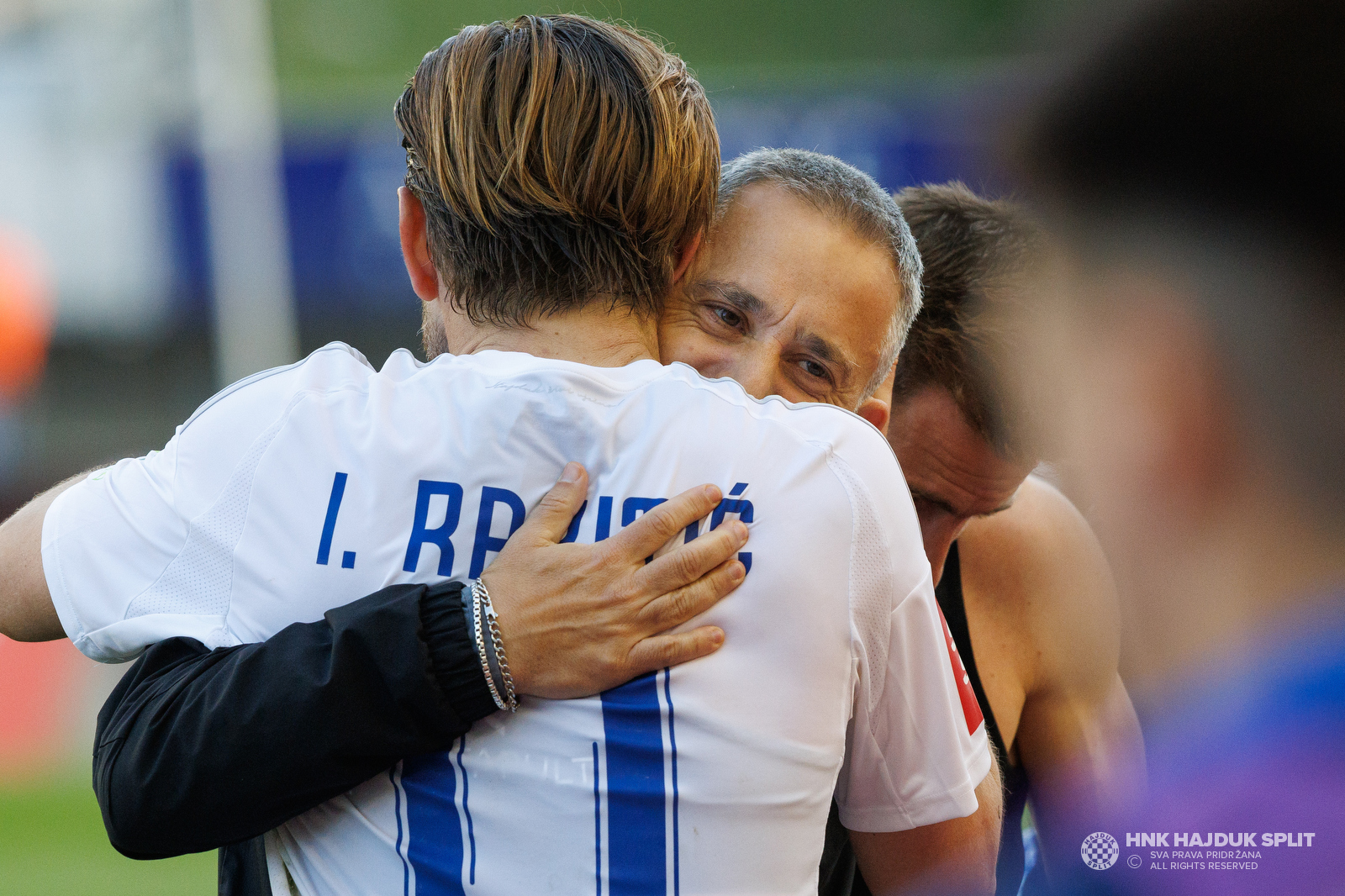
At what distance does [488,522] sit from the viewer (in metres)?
1.23

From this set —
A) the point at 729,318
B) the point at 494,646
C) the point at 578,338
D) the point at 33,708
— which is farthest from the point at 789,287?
the point at 33,708

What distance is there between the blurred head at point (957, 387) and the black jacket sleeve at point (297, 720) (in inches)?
56.1

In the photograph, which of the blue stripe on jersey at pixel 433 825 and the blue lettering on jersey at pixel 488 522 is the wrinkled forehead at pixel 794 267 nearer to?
the blue lettering on jersey at pixel 488 522

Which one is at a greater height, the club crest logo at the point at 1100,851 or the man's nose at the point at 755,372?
the man's nose at the point at 755,372

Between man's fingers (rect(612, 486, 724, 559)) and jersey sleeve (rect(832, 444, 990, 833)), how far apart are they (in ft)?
0.55

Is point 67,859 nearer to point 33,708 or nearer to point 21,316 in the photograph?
point 33,708

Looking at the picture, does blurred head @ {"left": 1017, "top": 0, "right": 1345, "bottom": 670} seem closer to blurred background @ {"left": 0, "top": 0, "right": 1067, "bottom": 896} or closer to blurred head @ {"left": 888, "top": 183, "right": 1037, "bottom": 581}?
blurred head @ {"left": 888, "top": 183, "right": 1037, "bottom": 581}

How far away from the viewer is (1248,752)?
3.36 ft

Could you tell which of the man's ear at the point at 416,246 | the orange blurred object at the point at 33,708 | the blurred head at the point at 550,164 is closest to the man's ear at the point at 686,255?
the blurred head at the point at 550,164

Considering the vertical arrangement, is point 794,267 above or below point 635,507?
above

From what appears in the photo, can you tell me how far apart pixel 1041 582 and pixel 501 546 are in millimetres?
1650

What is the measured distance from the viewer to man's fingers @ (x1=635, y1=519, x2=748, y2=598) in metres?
1.19

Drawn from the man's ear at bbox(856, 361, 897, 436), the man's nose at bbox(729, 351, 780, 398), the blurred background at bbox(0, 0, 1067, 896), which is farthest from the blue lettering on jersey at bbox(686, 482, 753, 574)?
the blurred background at bbox(0, 0, 1067, 896)

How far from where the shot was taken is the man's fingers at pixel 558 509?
47.2 inches
